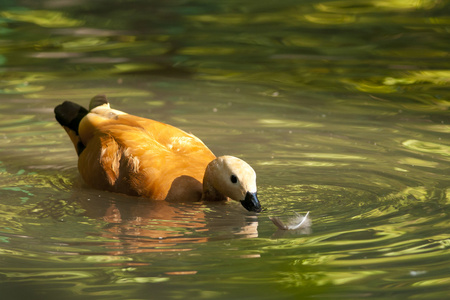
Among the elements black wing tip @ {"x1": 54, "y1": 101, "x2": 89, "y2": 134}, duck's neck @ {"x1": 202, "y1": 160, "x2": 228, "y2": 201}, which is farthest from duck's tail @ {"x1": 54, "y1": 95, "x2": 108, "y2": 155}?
duck's neck @ {"x1": 202, "y1": 160, "x2": 228, "y2": 201}

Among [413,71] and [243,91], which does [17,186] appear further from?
[413,71]

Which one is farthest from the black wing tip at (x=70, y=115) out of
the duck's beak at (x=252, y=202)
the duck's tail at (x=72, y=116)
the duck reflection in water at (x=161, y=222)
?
the duck's beak at (x=252, y=202)

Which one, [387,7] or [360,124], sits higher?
[387,7]

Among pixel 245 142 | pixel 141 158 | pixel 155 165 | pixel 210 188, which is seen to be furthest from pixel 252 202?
pixel 245 142

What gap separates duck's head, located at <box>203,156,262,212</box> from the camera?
21.6 feet

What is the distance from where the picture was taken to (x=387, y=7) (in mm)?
13750

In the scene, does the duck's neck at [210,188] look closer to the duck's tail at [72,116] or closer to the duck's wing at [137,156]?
the duck's wing at [137,156]

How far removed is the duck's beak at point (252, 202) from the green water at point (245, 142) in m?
0.07

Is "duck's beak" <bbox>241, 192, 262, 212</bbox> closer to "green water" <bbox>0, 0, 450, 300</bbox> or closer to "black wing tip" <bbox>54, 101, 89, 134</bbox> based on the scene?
"green water" <bbox>0, 0, 450, 300</bbox>

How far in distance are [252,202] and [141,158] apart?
42.4 inches

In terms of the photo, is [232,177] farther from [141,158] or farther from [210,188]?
[141,158]

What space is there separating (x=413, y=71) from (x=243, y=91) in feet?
7.77

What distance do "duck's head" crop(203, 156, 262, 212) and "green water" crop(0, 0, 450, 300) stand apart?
119 mm

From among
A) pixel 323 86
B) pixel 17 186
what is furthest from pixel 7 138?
pixel 323 86
